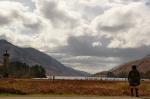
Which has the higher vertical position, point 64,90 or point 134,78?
point 134,78

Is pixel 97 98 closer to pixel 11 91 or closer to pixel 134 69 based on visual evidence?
pixel 134 69

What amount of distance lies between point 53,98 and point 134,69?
30.9ft

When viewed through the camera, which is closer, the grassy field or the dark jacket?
the dark jacket

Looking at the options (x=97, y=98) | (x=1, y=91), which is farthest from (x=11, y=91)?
(x=97, y=98)

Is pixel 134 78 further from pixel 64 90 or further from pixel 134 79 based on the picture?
pixel 64 90

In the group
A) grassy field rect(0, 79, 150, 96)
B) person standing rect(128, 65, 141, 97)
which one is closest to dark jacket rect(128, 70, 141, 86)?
person standing rect(128, 65, 141, 97)

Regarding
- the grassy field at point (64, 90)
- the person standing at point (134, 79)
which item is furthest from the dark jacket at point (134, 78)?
the grassy field at point (64, 90)

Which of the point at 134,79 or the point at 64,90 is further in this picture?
the point at 64,90

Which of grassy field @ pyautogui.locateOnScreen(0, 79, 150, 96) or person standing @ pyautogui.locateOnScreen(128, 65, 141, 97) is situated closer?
person standing @ pyautogui.locateOnScreen(128, 65, 141, 97)

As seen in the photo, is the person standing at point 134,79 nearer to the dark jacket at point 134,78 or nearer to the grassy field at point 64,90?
the dark jacket at point 134,78

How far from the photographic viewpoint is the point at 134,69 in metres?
37.4

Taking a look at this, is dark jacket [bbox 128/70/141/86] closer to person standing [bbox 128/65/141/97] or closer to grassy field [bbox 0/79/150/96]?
person standing [bbox 128/65/141/97]

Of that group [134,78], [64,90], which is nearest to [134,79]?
[134,78]

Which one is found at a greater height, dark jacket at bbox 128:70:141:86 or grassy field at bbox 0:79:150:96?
dark jacket at bbox 128:70:141:86
